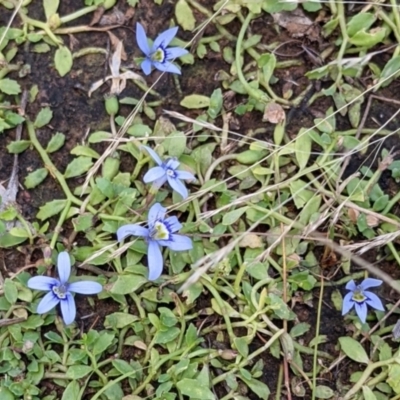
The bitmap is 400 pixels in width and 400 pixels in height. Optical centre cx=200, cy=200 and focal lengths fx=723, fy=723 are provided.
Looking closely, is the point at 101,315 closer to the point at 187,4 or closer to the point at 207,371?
the point at 207,371

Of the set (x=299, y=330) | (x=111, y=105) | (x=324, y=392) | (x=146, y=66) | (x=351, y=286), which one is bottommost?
(x=324, y=392)

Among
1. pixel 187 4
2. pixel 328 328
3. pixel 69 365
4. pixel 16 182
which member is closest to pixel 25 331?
pixel 69 365

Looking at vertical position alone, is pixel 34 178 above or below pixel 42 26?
below

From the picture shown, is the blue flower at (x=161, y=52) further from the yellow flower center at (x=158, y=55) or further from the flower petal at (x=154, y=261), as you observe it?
the flower petal at (x=154, y=261)

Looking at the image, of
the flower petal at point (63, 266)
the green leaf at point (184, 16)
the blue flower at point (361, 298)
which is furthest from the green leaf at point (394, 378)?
the green leaf at point (184, 16)

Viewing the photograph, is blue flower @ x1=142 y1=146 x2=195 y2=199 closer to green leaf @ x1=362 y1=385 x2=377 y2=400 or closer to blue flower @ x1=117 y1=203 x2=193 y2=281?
blue flower @ x1=117 y1=203 x2=193 y2=281

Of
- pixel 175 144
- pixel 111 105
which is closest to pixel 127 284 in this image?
pixel 175 144

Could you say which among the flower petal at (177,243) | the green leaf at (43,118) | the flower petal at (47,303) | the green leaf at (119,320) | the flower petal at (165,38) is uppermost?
the flower petal at (165,38)

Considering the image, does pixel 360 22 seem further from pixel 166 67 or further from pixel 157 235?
pixel 157 235

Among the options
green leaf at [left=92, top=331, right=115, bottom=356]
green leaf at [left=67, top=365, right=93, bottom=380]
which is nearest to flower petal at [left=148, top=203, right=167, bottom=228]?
green leaf at [left=92, top=331, right=115, bottom=356]
